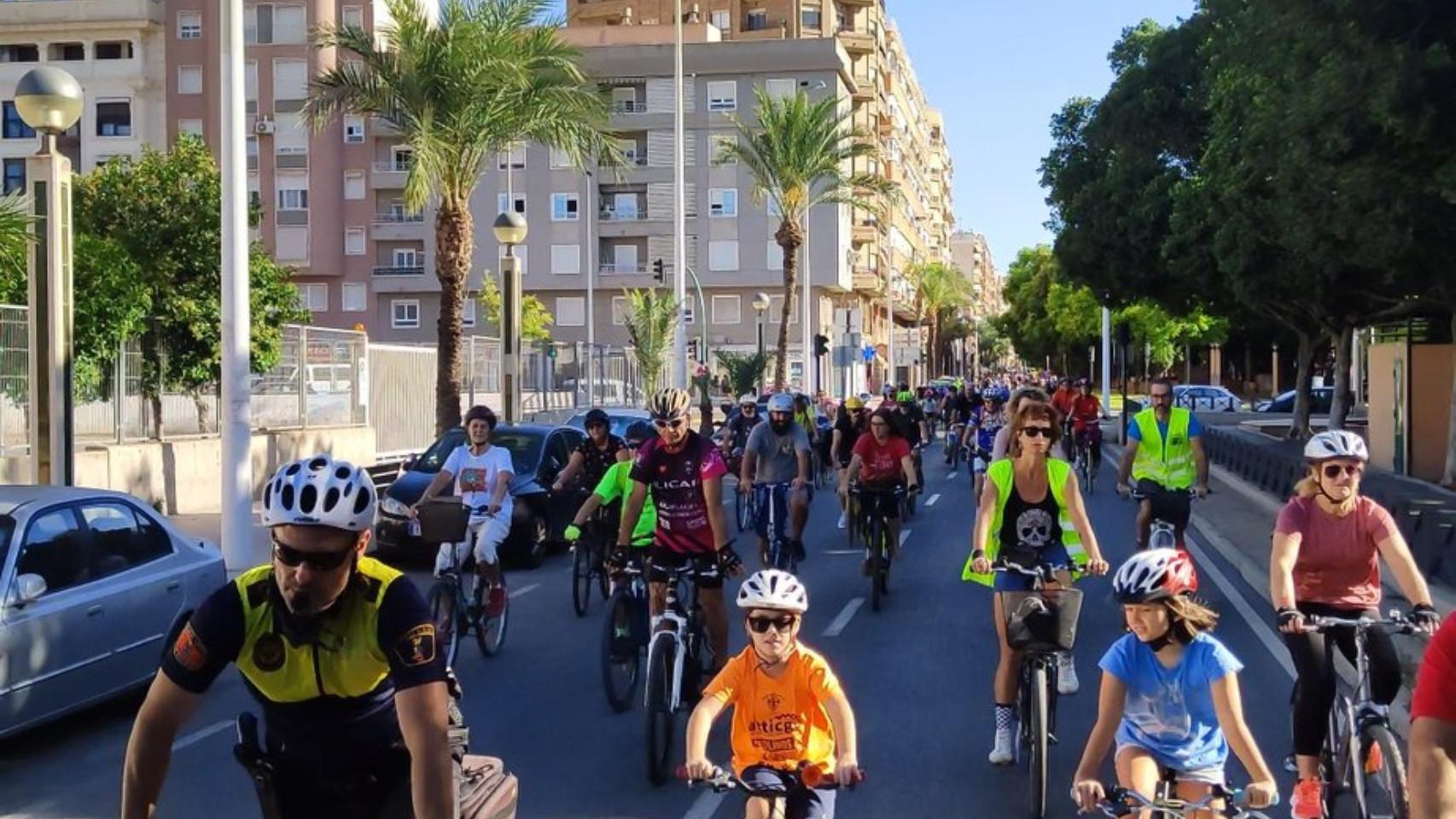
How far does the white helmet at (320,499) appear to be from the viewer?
355cm

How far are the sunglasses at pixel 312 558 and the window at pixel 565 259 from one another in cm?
7027

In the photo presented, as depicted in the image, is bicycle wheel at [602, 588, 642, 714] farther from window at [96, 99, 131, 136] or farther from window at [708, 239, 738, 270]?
window at [96, 99, 131, 136]

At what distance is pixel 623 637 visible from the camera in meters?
8.98

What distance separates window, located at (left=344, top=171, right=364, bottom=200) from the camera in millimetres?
69812

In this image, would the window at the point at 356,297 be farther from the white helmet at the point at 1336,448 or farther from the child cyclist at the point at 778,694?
the child cyclist at the point at 778,694

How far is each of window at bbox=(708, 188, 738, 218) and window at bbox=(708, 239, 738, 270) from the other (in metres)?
1.21

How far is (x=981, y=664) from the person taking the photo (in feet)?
35.7

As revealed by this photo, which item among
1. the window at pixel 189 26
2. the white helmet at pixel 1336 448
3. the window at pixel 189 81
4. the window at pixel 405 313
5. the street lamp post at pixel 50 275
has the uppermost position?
the window at pixel 189 26

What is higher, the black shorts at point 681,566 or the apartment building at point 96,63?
the apartment building at point 96,63

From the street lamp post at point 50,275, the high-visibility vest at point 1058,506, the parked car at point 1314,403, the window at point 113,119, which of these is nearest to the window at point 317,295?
the window at point 113,119

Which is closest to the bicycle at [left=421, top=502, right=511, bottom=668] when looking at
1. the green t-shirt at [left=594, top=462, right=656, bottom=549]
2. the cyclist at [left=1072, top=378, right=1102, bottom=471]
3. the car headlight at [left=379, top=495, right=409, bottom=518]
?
the green t-shirt at [left=594, top=462, right=656, bottom=549]

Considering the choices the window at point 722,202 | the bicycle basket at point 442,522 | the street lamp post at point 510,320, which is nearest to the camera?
the bicycle basket at point 442,522

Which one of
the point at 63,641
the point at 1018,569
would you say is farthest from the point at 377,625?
the point at 63,641

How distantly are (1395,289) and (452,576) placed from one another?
21356mm
